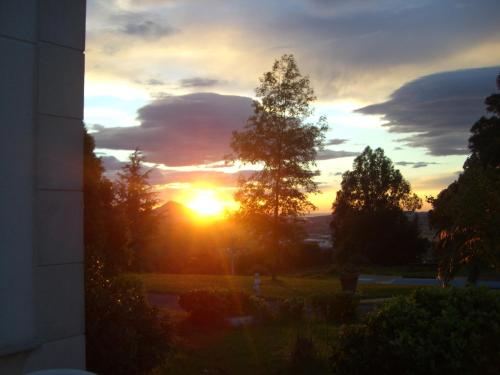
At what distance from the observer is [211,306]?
1212 centimetres

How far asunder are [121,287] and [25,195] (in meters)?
3.08

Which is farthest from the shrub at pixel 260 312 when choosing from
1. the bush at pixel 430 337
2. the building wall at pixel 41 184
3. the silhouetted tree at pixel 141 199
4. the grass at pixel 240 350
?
the silhouetted tree at pixel 141 199

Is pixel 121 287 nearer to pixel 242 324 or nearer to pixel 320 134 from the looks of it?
pixel 242 324

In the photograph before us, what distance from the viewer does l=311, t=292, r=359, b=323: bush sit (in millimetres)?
13117

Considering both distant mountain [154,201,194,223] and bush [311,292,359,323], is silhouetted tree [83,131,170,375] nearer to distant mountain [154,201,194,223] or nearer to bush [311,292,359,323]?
bush [311,292,359,323]

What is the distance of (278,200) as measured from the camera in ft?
82.0

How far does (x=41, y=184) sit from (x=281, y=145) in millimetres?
20399

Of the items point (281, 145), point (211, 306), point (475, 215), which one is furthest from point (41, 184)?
point (281, 145)

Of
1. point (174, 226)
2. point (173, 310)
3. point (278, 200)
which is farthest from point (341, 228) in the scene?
point (173, 310)

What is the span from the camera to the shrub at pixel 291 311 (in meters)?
12.9

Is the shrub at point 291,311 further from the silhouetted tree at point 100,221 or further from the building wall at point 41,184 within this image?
the building wall at point 41,184

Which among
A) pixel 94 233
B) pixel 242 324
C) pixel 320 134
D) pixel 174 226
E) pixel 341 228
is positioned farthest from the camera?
pixel 341 228

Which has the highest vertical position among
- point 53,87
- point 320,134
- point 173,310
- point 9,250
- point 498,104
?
point 498,104

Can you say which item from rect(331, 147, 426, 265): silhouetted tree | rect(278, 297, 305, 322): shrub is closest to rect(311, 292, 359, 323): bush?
rect(278, 297, 305, 322): shrub
